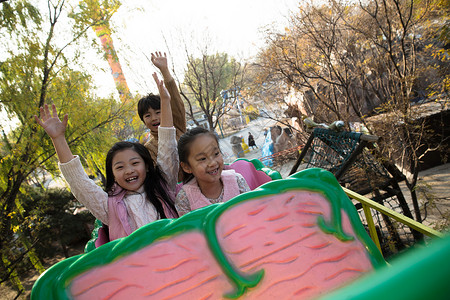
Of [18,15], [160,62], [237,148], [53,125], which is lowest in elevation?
[237,148]

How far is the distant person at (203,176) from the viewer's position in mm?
1614

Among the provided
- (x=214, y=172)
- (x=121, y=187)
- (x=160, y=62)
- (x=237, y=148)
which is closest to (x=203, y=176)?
(x=214, y=172)

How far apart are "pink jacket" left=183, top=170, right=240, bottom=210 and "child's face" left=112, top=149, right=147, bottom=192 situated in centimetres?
28

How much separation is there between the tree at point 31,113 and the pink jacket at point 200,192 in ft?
8.17

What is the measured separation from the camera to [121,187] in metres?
1.74

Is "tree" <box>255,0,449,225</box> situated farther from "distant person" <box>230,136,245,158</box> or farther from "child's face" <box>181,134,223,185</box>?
"distant person" <box>230,136,245,158</box>

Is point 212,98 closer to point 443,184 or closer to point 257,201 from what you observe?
point 443,184

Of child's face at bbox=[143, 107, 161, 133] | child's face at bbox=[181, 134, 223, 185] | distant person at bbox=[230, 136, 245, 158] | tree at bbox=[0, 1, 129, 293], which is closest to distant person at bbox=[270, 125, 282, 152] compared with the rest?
distant person at bbox=[230, 136, 245, 158]

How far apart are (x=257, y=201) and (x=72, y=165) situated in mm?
1185

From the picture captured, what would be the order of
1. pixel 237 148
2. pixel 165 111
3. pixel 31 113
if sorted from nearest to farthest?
1. pixel 165 111
2. pixel 31 113
3. pixel 237 148

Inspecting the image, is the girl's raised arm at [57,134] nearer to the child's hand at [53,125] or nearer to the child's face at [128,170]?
the child's hand at [53,125]

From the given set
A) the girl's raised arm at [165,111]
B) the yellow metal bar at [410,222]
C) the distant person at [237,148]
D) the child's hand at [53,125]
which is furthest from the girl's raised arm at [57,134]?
the distant person at [237,148]

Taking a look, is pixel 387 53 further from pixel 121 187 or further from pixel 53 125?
pixel 53 125

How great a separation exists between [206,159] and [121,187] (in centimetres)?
57
